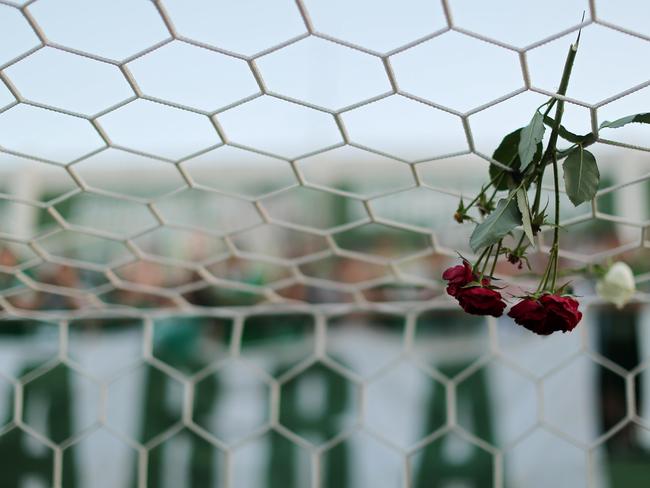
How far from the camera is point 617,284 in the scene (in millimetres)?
1063

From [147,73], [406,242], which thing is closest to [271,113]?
[147,73]

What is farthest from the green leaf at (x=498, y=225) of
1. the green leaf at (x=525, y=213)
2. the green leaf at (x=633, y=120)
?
the green leaf at (x=633, y=120)

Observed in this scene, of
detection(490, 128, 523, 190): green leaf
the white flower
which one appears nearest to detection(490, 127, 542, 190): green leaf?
detection(490, 128, 523, 190): green leaf

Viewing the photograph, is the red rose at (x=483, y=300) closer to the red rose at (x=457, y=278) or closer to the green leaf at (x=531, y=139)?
the red rose at (x=457, y=278)

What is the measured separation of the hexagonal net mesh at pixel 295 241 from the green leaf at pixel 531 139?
0.04m

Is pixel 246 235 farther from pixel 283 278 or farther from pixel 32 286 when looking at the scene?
pixel 32 286

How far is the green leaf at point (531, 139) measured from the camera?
73cm

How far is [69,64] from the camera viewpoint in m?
0.86

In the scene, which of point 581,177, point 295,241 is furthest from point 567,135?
point 295,241

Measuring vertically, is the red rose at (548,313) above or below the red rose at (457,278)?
below

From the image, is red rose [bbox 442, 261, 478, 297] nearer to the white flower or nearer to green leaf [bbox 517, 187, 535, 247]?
green leaf [bbox 517, 187, 535, 247]

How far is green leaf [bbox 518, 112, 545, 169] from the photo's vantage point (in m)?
0.73

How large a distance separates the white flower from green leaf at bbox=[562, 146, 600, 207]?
342mm

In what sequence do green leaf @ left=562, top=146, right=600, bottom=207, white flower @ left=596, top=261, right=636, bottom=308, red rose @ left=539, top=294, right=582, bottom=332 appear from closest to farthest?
red rose @ left=539, top=294, right=582, bottom=332, green leaf @ left=562, top=146, right=600, bottom=207, white flower @ left=596, top=261, right=636, bottom=308
